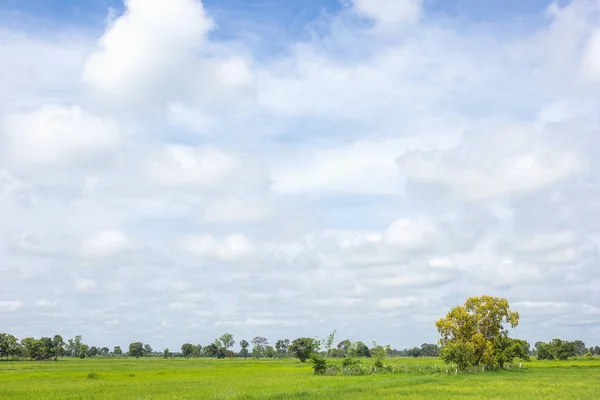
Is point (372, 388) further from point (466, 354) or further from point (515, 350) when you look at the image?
point (515, 350)

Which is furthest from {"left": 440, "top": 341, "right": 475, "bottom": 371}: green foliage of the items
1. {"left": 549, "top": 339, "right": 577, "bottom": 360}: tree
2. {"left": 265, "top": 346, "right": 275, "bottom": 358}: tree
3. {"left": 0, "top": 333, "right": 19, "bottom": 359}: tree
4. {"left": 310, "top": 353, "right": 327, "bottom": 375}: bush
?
{"left": 265, "top": 346, "right": 275, "bottom": 358}: tree

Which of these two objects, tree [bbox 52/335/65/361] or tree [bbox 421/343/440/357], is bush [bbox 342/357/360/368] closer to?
tree [bbox 52/335/65/361]

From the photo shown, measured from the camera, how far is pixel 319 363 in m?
60.4

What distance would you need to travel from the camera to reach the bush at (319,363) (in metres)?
60.0

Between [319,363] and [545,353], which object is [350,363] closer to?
[319,363]

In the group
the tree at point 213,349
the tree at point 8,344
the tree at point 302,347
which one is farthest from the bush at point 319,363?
the tree at point 213,349

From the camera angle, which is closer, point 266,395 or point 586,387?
point 266,395

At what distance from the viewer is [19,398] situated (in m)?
33.4

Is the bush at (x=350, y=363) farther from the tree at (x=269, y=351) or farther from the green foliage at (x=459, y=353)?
the tree at (x=269, y=351)

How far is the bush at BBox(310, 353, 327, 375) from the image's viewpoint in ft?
197

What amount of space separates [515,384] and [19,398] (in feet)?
122

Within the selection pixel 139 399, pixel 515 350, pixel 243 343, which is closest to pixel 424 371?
pixel 515 350

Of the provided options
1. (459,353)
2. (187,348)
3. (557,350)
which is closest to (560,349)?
(557,350)

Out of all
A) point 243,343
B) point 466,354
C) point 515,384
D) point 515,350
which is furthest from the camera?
point 243,343
